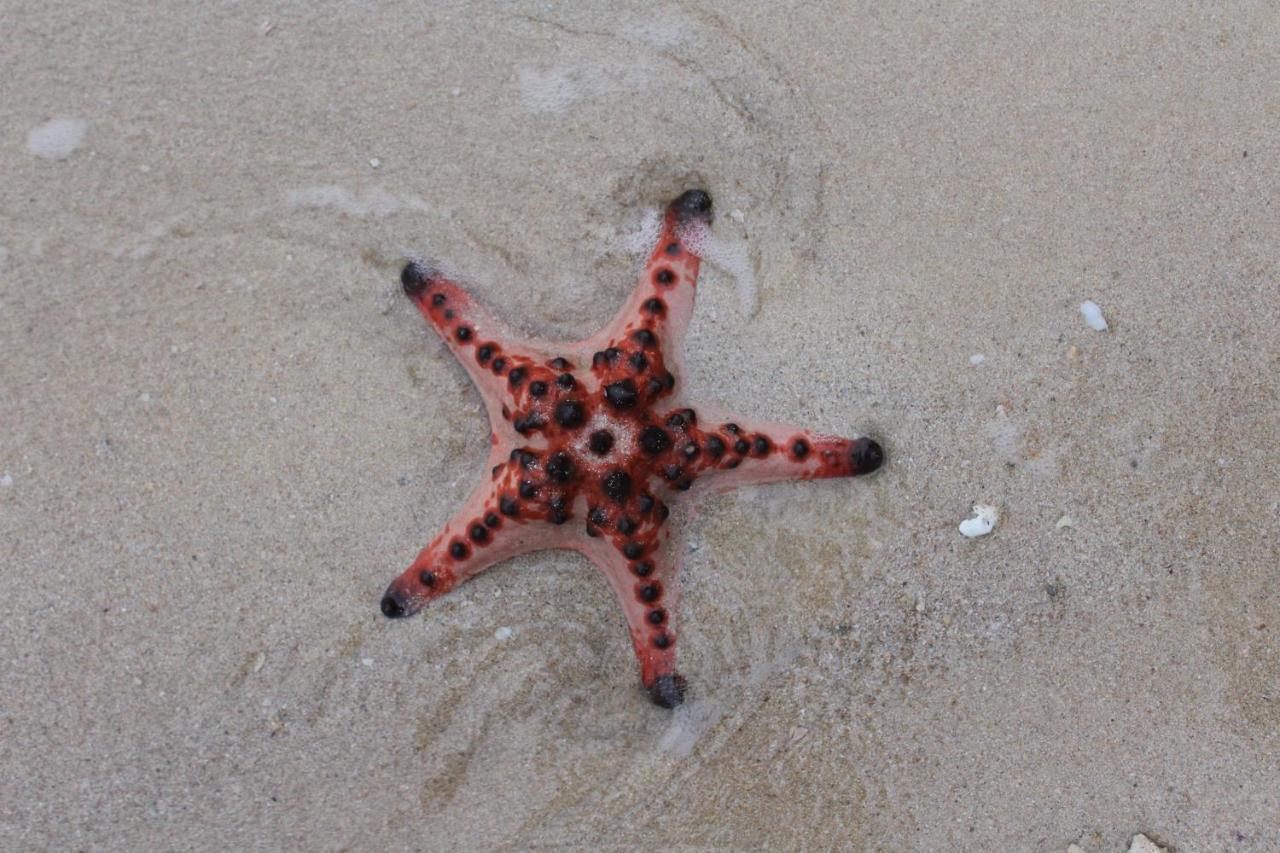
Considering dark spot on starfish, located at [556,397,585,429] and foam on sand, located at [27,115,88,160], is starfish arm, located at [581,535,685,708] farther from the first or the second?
foam on sand, located at [27,115,88,160]

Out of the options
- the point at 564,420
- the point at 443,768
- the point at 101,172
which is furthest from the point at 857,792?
the point at 101,172

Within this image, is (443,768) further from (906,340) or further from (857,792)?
(906,340)

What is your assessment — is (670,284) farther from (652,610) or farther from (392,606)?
(392,606)

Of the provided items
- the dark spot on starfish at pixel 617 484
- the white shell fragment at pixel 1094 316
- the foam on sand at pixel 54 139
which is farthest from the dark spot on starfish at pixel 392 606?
the white shell fragment at pixel 1094 316

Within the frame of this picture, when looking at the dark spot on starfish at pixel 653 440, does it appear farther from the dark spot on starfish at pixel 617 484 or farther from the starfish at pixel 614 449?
the dark spot on starfish at pixel 617 484

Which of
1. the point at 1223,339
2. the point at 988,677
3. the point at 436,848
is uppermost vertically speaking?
the point at 1223,339

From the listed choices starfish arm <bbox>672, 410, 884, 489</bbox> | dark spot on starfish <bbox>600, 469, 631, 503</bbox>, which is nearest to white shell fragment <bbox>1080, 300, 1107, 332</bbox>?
starfish arm <bbox>672, 410, 884, 489</bbox>

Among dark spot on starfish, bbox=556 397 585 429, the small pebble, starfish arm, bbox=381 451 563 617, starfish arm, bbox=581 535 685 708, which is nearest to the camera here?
dark spot on starfish, bbox=556 397 585 429
